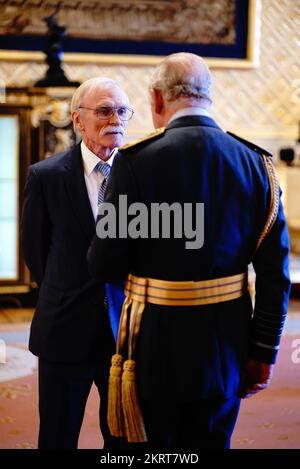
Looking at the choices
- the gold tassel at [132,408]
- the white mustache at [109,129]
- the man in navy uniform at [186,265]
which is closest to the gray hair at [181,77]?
the man in navy uniform at [186,265]

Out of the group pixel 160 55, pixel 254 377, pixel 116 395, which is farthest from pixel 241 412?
pixel 160 55

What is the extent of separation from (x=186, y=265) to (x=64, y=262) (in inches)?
17.8

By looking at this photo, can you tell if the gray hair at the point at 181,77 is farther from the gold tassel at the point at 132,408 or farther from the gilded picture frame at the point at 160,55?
the gilded picture frame at the point at 160,55

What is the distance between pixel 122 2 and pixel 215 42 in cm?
79

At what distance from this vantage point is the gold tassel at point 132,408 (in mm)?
1595

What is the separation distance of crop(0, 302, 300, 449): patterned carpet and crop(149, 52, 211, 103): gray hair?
60.1 inches

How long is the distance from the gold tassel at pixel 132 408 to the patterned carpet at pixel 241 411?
3.40 feet

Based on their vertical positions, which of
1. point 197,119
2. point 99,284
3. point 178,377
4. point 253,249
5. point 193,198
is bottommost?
point 178,377

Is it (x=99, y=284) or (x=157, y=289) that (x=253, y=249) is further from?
(x=99, y=284)

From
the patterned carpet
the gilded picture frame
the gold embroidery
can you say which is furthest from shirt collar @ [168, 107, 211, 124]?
the gilded picture frame

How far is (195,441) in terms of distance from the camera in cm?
160

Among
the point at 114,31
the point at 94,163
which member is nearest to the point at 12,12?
the point at 114,31

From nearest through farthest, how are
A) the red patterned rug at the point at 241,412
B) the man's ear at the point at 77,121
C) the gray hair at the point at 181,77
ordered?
the gray hair at the point at 181,77 < the man's ear at the point at 77,121 < the red patterned rug at the point at 241,412

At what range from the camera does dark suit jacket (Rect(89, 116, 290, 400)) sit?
1.54 metres
